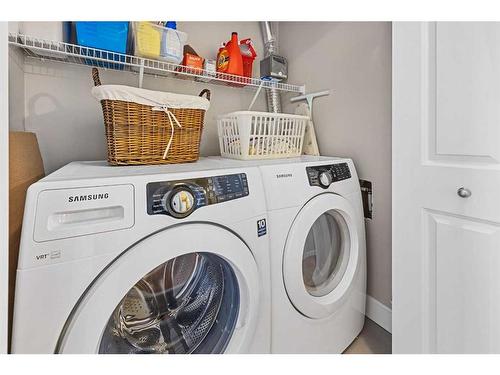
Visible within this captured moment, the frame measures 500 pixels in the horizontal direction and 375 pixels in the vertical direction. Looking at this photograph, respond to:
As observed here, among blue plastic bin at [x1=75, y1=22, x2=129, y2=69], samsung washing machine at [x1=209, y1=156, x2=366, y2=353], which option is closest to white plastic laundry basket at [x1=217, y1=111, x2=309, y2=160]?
samsung washing machine at [x1=209, y1=156, x2=366, y2=353]

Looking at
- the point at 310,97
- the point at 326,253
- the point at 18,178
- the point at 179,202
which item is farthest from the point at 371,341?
the point at 18,178

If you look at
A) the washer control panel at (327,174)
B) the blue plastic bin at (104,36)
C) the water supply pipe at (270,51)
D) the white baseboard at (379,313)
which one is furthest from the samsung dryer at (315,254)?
the blue plastic bin at (104,36)

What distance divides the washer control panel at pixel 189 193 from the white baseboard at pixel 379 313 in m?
1.03

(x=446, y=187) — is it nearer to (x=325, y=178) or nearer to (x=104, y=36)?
(x=325, y=178)

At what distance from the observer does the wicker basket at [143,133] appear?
98 cm

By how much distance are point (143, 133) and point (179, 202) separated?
38 centimetres

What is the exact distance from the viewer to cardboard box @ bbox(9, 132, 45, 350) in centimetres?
68

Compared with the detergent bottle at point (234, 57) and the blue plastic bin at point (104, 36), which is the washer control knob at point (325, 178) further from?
the blue plastic bin at point (104, 36)

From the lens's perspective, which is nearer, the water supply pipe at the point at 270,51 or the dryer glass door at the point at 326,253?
the dryer glass door at the point at 326,253

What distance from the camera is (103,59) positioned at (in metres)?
1.14

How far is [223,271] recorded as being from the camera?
93 centimetres
